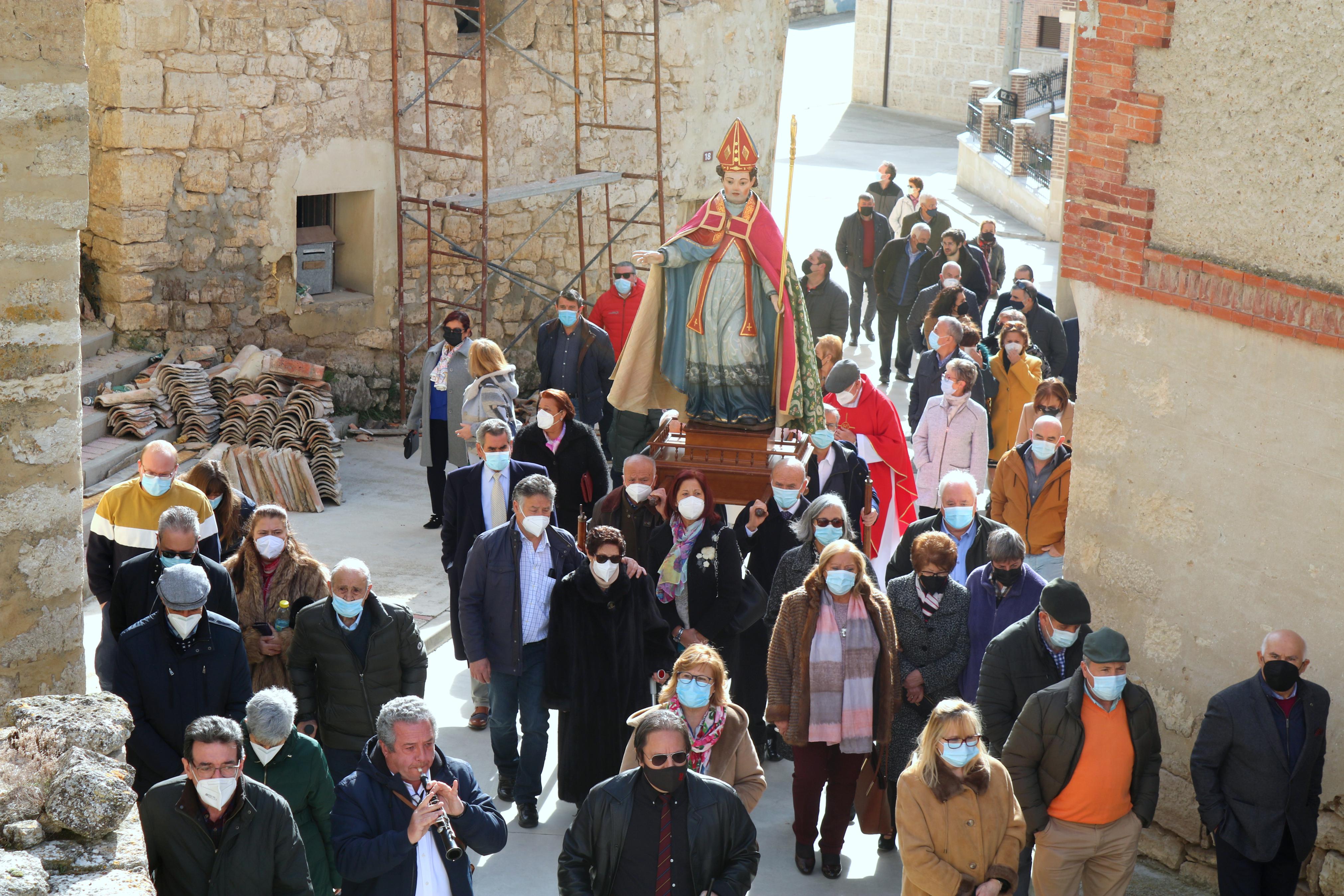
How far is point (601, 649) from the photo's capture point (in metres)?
6.96

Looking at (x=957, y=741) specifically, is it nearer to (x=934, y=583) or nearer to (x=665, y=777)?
(x=665, y=777)

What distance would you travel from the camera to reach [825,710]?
6.63 m

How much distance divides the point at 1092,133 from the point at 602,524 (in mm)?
2927

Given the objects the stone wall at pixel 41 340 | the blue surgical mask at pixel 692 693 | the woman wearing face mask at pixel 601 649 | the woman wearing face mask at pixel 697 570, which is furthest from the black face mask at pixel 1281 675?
the stone wall at pixel 41 340

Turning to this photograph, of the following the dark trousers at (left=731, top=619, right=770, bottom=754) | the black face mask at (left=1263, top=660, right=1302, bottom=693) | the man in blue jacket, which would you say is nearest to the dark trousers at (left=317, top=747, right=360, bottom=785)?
the man in blue jacket

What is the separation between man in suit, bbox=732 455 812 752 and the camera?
776 cm

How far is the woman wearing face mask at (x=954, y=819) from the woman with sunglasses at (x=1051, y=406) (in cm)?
375

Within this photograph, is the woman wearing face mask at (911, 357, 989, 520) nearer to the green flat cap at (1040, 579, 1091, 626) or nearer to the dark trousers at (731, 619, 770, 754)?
the dark trousers at (731, 619, 770, 754)

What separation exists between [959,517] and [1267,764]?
1901 millimetres

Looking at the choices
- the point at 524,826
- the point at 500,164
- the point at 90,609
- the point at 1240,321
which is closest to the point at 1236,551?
the point at 1240,321

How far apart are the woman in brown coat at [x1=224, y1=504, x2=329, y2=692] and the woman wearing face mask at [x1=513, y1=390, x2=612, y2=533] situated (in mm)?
2183

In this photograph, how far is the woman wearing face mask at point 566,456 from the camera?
29.1 ft

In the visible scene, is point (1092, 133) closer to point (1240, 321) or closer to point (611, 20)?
point (1240, 321)

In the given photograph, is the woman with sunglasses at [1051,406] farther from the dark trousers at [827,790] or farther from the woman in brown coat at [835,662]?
the dark trousers at [827,790]
